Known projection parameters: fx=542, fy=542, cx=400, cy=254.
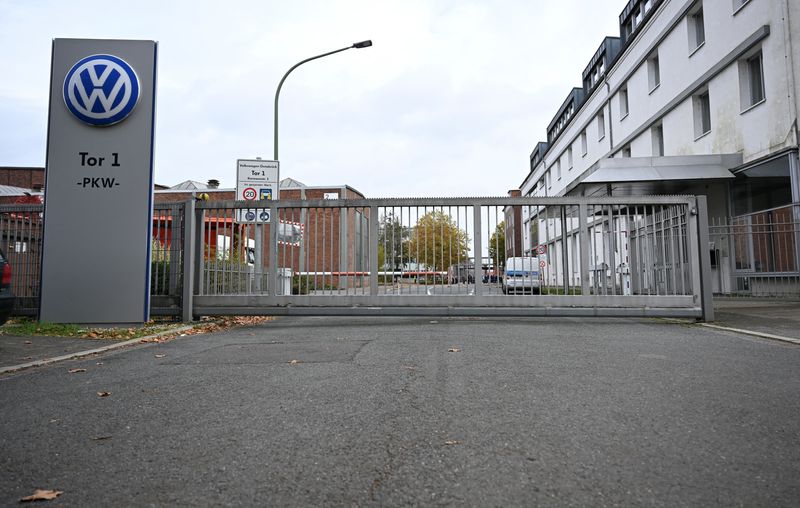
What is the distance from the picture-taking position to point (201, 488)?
239cm

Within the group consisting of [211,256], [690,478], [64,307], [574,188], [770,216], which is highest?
[574,188]

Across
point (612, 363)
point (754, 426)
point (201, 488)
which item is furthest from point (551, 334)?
point (201, 488)

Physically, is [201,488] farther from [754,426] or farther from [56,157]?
[56,157]

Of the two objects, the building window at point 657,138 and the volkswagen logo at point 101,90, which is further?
the building window at point 657,138

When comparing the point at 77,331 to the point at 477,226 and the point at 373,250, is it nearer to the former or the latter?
the point at 373,250

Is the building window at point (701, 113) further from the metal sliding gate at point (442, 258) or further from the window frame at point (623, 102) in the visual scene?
the metal sliding gate at point (442, 258)

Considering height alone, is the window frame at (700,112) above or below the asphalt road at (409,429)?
above

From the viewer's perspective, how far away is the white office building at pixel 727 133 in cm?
1477

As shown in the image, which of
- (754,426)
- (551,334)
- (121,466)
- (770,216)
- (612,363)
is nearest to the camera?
(121,466)

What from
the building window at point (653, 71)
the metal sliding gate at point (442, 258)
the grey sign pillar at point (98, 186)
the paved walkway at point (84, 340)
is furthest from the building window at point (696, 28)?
the grey sign pillar at point (98, 186)

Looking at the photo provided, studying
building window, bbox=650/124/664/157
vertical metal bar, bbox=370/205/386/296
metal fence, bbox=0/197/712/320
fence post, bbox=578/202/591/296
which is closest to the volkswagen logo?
metal fence, bbox=0/197/712/320

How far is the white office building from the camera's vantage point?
14773 millimetres

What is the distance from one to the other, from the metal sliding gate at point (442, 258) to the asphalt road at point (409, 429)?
3851 mm

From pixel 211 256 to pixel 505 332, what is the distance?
5581 millimetres
